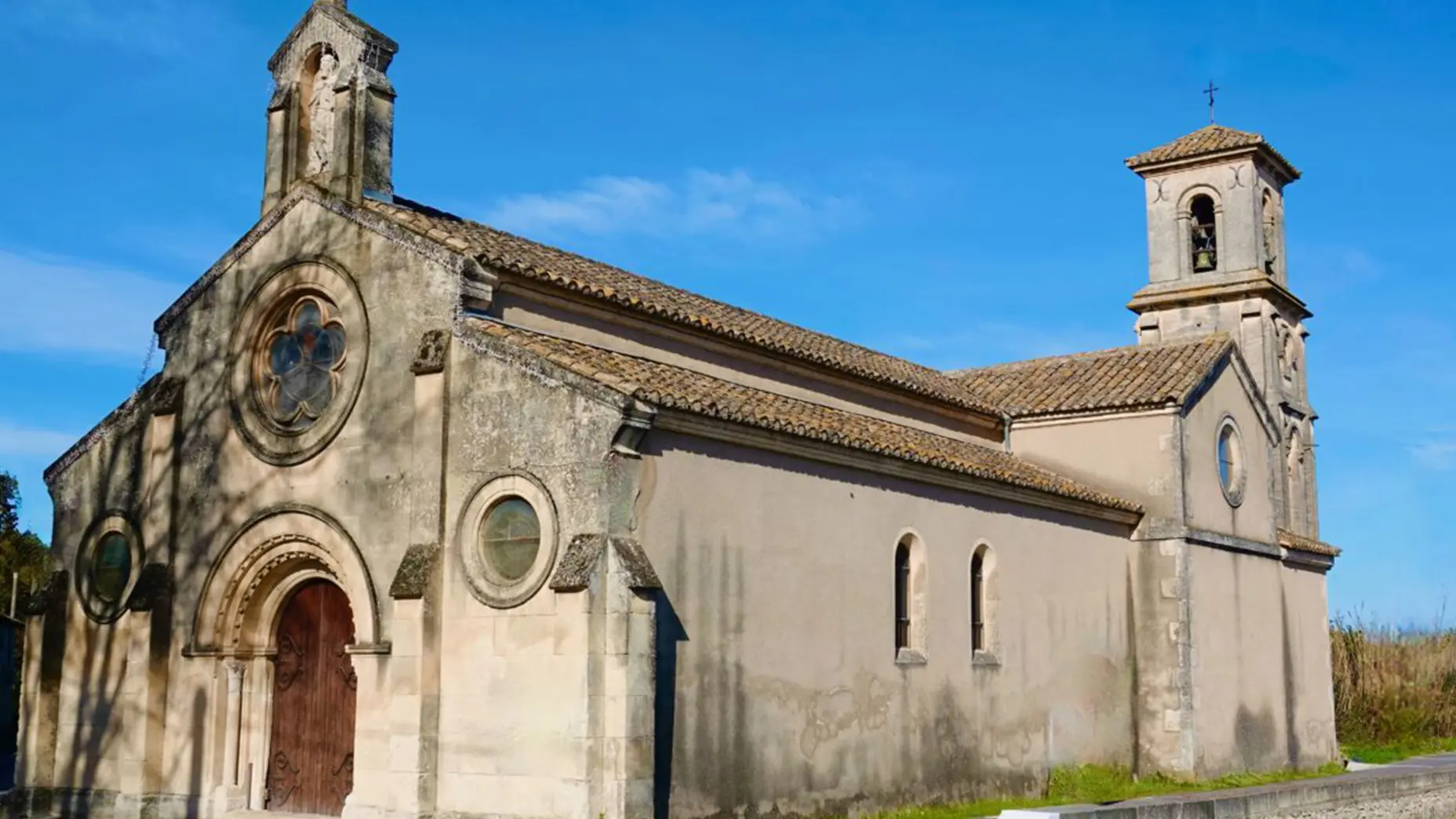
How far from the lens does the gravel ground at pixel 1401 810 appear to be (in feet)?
70.2

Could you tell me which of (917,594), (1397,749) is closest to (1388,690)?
(1397,749)

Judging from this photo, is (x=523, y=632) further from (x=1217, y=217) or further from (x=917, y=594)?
(x=1217, y=217)

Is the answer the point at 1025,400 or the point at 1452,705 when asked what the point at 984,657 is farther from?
the point at 1452,705

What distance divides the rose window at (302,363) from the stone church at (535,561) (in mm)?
45

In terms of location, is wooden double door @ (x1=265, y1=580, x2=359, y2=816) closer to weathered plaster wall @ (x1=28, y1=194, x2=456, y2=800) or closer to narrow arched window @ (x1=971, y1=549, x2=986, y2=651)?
weathered plaster wall @ (x1=28, y1=194, x2=456, y2=800)

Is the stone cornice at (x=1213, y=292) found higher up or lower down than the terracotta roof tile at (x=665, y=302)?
higher up

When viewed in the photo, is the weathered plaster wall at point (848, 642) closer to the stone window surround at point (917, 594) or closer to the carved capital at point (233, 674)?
the stone window surround at point (917, 594)

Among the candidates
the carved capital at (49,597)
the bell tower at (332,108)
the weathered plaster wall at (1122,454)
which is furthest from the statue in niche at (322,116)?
the weathered plaster wall at (1122,454)

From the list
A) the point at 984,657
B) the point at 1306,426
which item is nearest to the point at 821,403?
the point at 984,657

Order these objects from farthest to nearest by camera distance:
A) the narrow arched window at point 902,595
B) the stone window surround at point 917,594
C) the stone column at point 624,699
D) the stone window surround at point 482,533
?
the stone window surround at point 917,594
the narrow arched window at point 902,595
the stone window surround at point 482,533
the stone column at point 624,699

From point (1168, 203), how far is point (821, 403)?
49.1 ft

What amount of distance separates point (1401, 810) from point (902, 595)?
33.6 ft

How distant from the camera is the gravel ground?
2141cm

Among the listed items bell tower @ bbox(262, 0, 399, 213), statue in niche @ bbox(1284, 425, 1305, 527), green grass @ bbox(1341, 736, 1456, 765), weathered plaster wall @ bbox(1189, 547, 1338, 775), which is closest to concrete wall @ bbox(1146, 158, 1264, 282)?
statue in niche @ bbox(1284, 425, 1305, 527)
